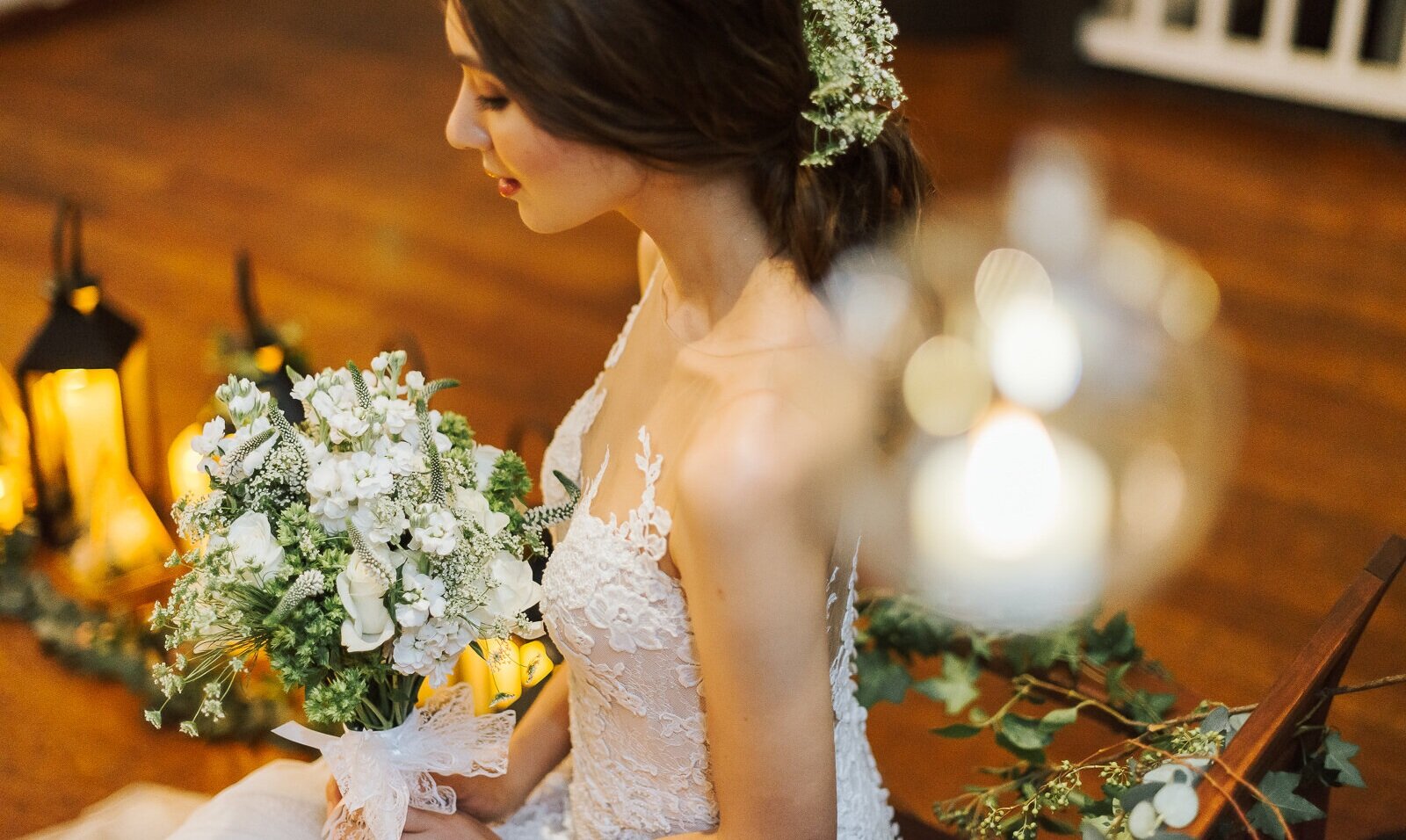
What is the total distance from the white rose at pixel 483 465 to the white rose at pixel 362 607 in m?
0.17

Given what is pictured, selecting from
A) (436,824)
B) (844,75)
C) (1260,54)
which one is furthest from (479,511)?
(1260,54)

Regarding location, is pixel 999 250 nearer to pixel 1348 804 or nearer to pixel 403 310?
pixel 403 310

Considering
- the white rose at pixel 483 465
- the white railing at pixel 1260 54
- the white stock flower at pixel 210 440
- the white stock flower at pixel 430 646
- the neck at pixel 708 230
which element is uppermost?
the neck at pixel 708 230

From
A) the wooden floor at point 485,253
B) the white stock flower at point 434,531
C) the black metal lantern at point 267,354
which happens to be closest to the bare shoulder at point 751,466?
the white stock flower at point 434,531

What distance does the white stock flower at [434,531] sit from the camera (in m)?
1.26

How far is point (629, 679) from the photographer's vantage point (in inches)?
56.8

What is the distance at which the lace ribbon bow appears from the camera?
142cm

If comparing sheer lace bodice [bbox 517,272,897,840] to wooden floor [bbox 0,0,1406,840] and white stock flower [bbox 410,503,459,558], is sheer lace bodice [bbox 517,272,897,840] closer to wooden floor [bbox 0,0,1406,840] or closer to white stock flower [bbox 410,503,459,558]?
white stock flower [bbox 410,503,459,558]

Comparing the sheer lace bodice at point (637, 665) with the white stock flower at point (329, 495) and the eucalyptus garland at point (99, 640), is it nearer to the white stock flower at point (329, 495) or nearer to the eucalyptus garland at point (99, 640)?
the white stock flower at point (329, 495)

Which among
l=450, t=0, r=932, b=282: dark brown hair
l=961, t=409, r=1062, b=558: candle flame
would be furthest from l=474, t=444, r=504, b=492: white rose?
l=961, t=409, r=1062, b=558: candle flame

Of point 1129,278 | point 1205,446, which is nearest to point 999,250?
point 1129,278

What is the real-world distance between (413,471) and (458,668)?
2.43 ft

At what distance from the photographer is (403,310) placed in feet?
13.2

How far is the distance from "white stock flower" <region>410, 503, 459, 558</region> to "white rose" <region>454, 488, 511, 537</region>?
2.0 inches
